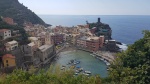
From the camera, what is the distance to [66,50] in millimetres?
27969

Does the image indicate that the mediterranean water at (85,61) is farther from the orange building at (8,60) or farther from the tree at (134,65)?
the tree at (134,65)

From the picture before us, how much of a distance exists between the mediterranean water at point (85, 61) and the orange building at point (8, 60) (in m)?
4.92

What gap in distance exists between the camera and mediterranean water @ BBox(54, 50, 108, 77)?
19984 millimetres

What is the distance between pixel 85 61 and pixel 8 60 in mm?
8593

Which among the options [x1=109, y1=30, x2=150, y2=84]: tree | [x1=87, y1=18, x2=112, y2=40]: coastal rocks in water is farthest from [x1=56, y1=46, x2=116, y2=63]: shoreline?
[x1=109, y1=30, x2=150, y2=84]: tree

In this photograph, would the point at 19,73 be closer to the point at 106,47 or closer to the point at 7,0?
the point at 106,47

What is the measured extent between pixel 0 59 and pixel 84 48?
42.7 feet

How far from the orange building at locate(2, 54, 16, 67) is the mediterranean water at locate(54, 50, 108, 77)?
4.92 m

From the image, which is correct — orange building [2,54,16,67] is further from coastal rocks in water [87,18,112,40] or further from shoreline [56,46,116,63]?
coastal rocks in water [87,18,112,40]

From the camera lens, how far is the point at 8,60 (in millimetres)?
17766

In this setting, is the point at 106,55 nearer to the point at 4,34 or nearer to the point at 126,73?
the point at 4,34

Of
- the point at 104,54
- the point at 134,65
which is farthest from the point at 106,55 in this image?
the point at 134,65

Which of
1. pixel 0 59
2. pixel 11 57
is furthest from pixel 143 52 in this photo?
pixel 0 59

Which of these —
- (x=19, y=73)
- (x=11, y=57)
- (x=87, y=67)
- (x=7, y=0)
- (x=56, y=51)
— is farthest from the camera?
(x=7, y=0)
